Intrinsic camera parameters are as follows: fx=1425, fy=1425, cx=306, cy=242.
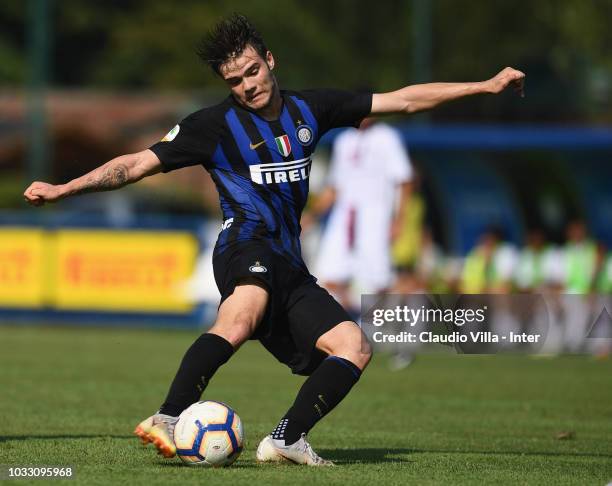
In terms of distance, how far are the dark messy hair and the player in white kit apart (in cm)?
704

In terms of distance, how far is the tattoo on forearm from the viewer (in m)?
6.56

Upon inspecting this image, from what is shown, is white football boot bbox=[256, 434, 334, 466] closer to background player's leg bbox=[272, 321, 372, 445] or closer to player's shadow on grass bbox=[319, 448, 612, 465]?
background player's leg bbox=[272, 321, 372, 445]

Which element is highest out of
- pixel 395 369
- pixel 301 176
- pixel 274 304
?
pixel 301 176

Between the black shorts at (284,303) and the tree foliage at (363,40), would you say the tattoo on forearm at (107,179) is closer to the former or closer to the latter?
the black shorts at (284,303)

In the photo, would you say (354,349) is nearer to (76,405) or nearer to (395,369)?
(76,405)

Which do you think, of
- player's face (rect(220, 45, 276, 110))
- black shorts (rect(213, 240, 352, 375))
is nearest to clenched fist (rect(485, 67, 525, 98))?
player's face (rect(220, 45, 276, 110))

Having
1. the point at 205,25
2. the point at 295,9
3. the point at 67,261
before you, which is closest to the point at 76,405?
the point at 67,261

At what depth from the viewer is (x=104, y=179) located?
657 cm

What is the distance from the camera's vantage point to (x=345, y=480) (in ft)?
20.3

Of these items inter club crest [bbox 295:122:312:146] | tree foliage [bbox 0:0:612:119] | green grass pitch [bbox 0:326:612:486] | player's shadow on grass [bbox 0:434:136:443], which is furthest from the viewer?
tree foliage [bbox 0:0:612:119]

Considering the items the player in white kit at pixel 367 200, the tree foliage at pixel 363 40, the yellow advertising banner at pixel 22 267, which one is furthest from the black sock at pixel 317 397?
the tree foliage at pixel 363 40

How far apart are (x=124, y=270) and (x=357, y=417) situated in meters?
10.1

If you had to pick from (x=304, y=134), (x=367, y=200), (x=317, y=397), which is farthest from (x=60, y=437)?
(x=367, y=200)

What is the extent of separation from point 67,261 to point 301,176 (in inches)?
501
